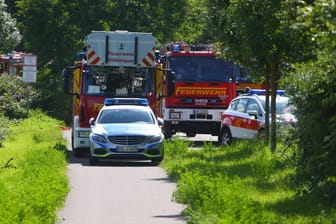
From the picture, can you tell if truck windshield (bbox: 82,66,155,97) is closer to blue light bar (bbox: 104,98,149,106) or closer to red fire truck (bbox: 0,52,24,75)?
blue light bar (bbox: 104,98,149,106)

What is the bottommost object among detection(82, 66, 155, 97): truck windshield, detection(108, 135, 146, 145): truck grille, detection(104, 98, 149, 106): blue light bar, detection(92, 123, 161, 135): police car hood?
detection(108, 135, 146, 145): truck grille

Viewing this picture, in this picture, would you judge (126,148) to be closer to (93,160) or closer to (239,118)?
(93,160)

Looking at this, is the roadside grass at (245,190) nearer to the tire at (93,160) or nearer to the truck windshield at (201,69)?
the tire at (93,160)

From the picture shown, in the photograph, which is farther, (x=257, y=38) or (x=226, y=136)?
(x=226, y=136)

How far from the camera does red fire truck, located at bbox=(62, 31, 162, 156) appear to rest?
96.9 ft

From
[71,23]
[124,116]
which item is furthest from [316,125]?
[71,23]

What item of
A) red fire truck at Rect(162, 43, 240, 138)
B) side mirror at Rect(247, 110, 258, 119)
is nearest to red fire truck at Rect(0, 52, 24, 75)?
red fire truck at Rect(162, 43, 240, 138)

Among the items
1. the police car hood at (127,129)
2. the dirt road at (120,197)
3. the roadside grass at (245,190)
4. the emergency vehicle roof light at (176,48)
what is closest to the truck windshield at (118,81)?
the police car hood at (127,129)

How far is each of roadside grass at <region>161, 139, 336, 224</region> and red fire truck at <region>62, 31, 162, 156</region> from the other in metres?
4.00

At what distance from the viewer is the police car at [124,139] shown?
85.4 ft

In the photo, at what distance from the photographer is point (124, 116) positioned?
27.6 meters

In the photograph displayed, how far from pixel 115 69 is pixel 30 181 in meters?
11.5

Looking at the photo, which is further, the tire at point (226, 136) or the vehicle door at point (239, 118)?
the tire at point (226, 136)

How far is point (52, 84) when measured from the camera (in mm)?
56469
